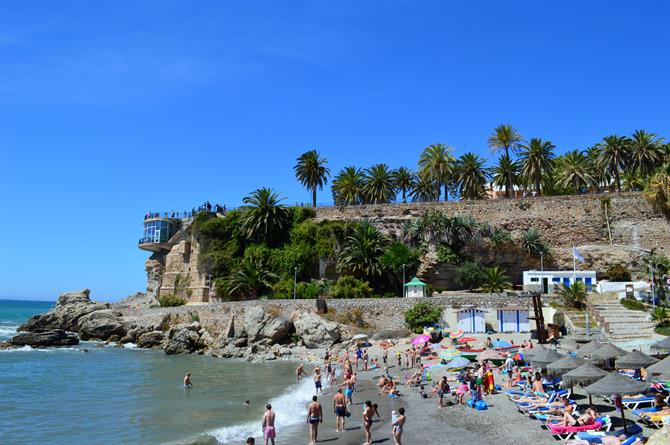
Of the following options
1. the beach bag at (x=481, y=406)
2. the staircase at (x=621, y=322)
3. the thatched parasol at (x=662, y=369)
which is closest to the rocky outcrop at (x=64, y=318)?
the staircase at (x=621, y=322)

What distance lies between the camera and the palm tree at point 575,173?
164 ft

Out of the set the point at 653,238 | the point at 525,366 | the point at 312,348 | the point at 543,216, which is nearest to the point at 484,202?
the point at 543,216

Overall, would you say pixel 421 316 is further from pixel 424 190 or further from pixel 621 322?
pixel 424 190

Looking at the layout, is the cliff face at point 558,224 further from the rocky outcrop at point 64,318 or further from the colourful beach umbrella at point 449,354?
the colourful beach umbrella at point 449,354

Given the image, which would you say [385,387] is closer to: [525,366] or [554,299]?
[525,366]

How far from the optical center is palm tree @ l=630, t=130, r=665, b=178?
1886 inches

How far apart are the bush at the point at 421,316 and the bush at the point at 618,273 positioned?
14.9 m

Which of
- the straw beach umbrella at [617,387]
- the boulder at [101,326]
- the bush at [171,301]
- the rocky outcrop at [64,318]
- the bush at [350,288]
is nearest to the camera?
the straw beach umbrella at [617,387]

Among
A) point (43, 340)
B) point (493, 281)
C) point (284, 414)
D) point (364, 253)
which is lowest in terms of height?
point (284, 414)

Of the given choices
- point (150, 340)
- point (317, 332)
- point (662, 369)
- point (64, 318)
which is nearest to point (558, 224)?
point (317, 332)

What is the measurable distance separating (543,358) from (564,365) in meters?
1.76

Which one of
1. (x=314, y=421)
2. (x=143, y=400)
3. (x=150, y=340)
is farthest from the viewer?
(x=150, y=340)

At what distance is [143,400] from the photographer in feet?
73.6

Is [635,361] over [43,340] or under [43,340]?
over
